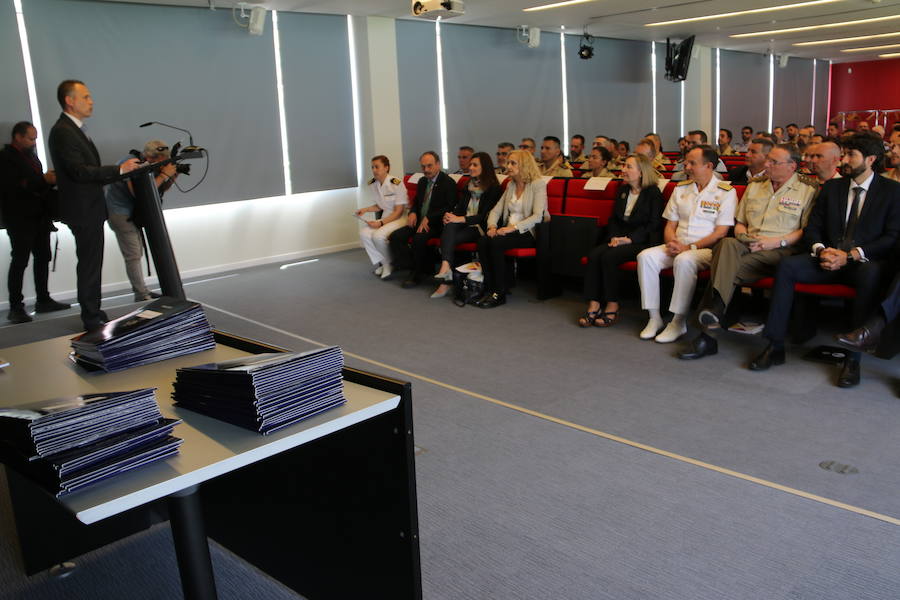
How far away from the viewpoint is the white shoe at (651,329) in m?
4.68

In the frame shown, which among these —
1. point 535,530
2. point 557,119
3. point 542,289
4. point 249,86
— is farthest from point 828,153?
point 557,119

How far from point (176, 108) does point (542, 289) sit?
13.0ft

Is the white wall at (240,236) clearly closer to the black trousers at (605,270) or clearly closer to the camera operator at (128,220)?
the camera operator at (128,220)

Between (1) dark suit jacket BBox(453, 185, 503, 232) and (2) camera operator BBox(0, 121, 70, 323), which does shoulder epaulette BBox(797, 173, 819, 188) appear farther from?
(2) camera operator BBox(0, 121, 70, 323)

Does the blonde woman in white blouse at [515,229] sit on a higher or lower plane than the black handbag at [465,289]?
higher

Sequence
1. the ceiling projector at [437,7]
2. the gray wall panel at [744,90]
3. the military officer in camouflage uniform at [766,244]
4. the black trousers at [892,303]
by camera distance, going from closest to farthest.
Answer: the black trousers at [892,303] → the military officer in camouflage uniform at [766,244] → the ceiling projector at [437,7] → the gray wall panel at [744,90]

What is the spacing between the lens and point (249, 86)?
25.4 ft

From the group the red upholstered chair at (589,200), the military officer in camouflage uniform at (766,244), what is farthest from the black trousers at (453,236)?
the military officer in camouflage uniform at (766,244)

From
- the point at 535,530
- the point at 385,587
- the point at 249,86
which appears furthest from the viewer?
the point at 249,86

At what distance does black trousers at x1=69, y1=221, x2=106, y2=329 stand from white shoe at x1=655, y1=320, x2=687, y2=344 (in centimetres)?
358

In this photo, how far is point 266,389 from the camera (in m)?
1.45

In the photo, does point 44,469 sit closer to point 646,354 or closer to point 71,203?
point 646,354

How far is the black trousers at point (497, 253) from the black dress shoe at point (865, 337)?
99.2 inches

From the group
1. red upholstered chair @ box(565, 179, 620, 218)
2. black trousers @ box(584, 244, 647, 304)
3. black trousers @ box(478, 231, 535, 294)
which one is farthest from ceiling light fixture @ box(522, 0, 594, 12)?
black trousers @ box(584, 244, 647, 304)
